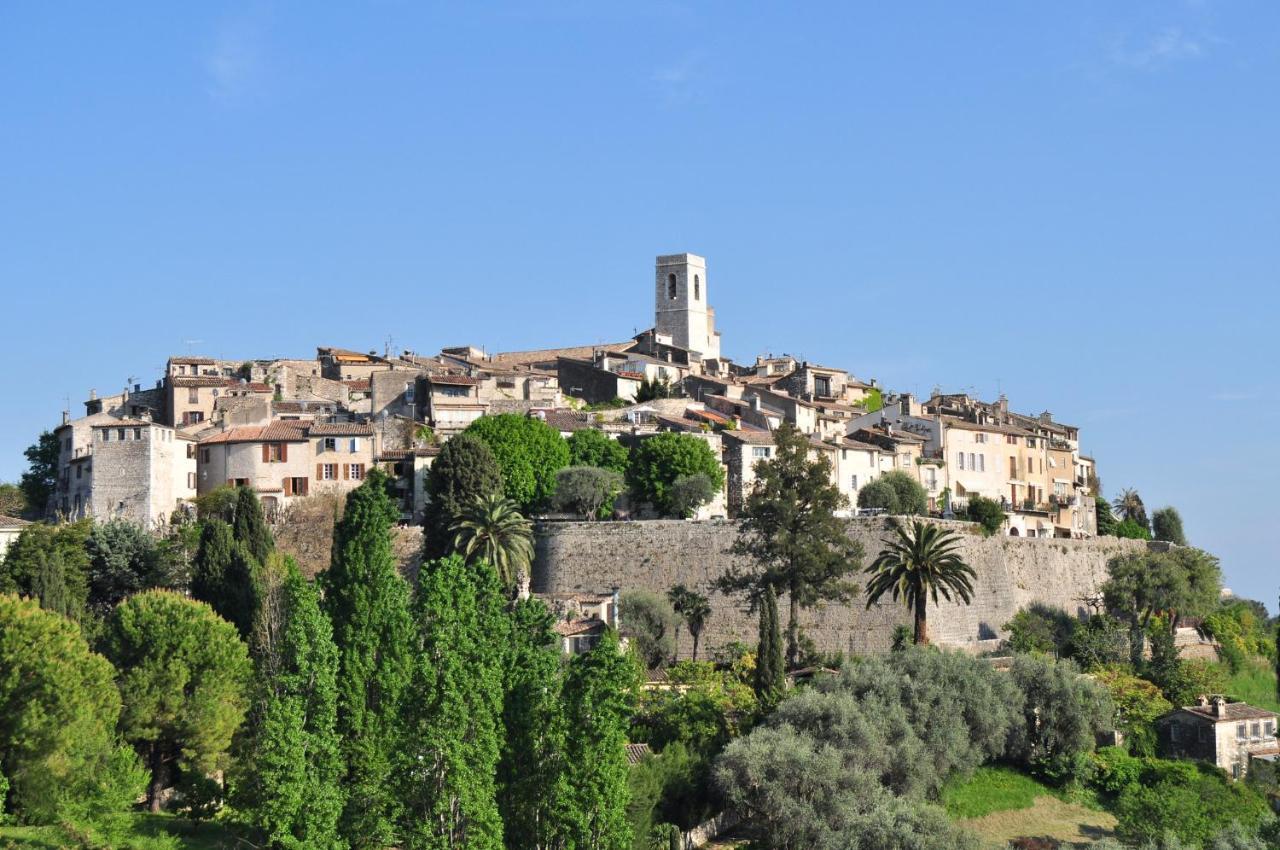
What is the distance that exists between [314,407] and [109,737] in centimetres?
4129

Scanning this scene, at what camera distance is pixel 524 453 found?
79312 mm

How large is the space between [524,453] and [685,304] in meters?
47.7

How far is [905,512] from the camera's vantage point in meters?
82.6

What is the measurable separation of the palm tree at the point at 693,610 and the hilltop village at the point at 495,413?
880 centimetres

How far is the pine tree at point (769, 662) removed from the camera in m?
57.8

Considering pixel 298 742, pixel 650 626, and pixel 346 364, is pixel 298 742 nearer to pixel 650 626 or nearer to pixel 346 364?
pixel 650 626

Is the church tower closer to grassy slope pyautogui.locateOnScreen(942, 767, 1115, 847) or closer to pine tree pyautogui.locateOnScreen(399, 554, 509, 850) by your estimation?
grassy slope pyautogui.locateOnScreen(942, 767, 1115, 847)

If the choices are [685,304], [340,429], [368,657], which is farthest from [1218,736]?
[685,304]

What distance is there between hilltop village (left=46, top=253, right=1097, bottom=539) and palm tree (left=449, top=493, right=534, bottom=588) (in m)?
12.7

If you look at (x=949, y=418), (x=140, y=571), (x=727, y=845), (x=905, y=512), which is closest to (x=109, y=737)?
(x=727, y=845)

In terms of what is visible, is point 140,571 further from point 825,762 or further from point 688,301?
point 688,301

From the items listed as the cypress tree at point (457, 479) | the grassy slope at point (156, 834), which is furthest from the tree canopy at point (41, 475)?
the grassy slope at point (156, 834)

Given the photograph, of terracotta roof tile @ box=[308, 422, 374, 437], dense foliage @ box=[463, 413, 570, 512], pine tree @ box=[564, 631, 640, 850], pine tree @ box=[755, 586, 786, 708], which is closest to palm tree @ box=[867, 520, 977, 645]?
pine tree @ box=[755, 586, 786, 708]

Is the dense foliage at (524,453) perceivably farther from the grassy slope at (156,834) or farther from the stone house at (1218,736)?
the grassy slope at (156,834)
